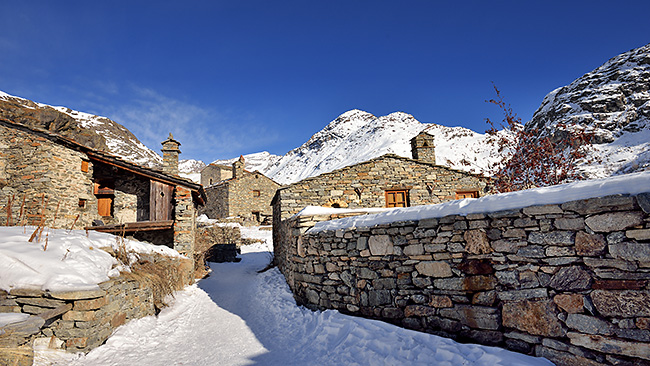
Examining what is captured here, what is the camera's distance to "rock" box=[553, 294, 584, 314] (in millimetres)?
2791

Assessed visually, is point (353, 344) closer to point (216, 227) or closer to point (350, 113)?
point (216, 227)

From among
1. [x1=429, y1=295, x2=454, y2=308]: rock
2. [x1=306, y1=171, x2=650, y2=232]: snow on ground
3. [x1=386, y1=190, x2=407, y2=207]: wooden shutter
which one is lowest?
[x1=429, y1=295, x2=454, y2=308]: rock

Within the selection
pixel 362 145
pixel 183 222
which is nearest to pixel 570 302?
pixel 183 222

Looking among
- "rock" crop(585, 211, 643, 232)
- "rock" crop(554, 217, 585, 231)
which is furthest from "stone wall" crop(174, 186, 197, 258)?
"rock" crop(585, 211, 643, 232)

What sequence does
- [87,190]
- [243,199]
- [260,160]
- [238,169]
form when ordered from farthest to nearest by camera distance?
[260,160]
[238,169]
[243,199]
[87,190]

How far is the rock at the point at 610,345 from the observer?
2.47 meters

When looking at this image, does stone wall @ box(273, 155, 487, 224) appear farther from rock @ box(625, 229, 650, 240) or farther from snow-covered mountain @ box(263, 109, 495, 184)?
snow-covered mountain @ box(263, 109, 495, 184)

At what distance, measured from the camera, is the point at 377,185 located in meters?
11.9

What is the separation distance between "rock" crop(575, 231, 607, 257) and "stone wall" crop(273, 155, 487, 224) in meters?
8.91

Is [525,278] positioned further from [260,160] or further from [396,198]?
[260,160]

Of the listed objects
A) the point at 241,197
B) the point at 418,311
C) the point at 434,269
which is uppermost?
the point at 241,197

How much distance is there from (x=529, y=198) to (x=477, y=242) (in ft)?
2.55

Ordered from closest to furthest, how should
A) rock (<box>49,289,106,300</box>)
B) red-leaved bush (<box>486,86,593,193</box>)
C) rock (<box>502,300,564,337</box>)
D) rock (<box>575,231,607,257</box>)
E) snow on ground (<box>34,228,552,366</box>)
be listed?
rock (<box>575,231,607,257</box>) → rock (<box>502,300,564,337</box>) → snow on ground (<box>34,228,552,366</box>) → rock (<box>49,289,106,300</box>) → red-leaved bush (<box>486,86,593,193</box>)

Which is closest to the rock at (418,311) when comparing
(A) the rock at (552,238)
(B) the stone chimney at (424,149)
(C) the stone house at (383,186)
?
(A) the rock at (552,238)
